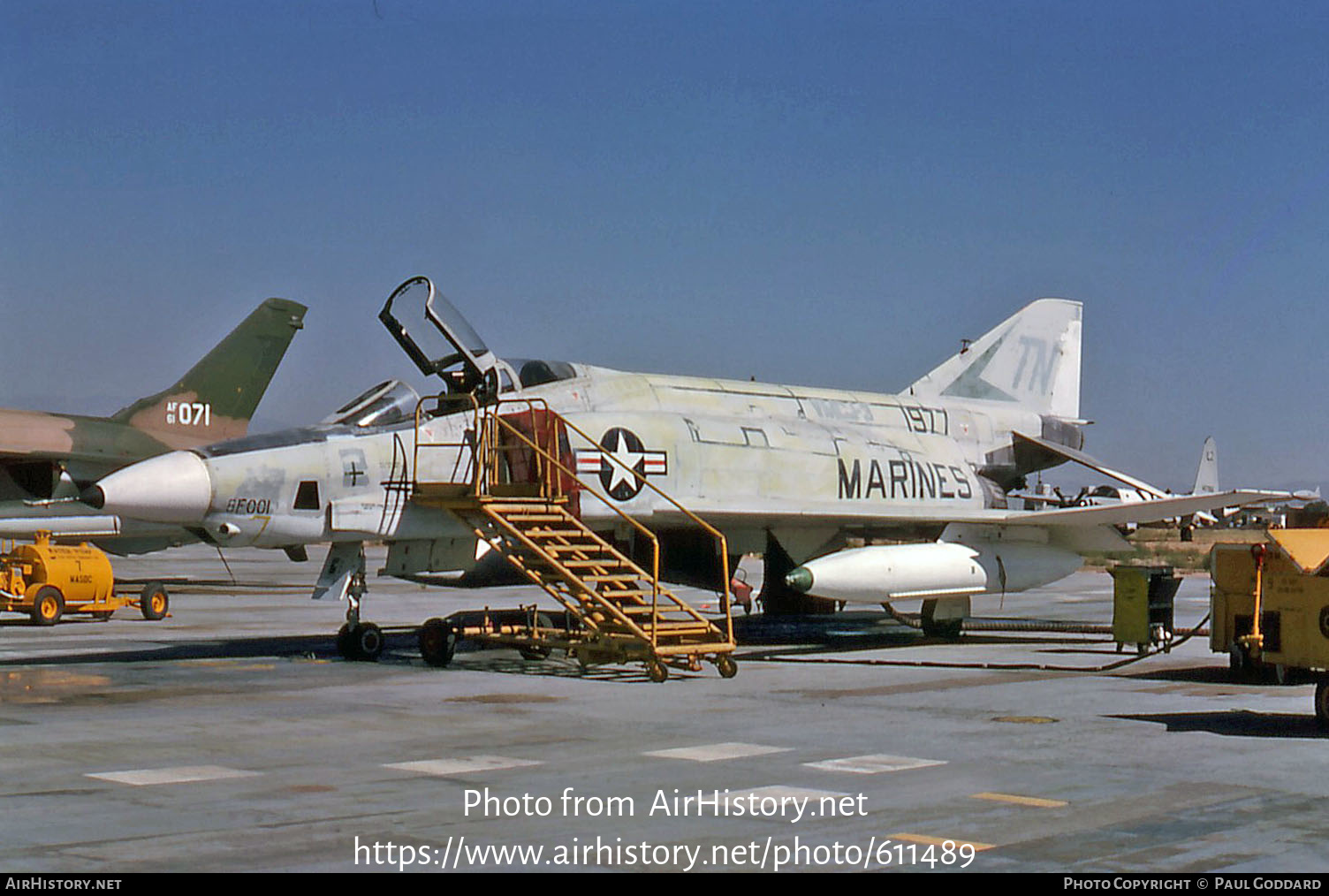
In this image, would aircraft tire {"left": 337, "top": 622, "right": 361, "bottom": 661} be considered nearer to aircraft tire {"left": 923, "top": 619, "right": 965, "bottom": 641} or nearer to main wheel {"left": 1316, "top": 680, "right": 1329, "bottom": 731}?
aircraft tire {"left": 923, "top": 619, "right": 965, "bottom": 641}

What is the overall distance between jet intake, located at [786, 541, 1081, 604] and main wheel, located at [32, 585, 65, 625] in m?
11.5

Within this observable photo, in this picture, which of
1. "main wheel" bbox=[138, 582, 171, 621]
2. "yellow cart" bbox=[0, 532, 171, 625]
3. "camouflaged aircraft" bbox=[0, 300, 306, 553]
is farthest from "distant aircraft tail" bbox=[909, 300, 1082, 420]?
"camouflaged aircraft" bbox=[0, 300, 306, 553]

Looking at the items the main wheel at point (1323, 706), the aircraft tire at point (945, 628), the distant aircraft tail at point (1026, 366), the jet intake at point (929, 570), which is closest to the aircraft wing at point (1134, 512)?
the jet intake at point (929, 570)

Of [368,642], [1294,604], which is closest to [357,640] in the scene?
[368,642]

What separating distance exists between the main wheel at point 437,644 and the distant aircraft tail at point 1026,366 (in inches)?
412

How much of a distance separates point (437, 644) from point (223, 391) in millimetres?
19429

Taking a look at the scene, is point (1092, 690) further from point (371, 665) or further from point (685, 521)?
point (371, 665)

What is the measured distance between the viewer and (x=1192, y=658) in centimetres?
1652

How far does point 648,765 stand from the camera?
8.56 m

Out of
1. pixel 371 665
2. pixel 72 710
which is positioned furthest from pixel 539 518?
pixel 72 710

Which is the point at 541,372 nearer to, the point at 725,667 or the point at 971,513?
the point at 725,667

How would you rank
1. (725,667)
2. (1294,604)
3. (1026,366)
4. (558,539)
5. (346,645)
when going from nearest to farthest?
(1294,604), (725,667), (558,539), (346,645), (1026,366)

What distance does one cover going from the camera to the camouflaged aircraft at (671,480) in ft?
46.7
